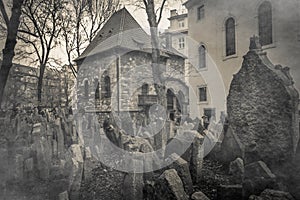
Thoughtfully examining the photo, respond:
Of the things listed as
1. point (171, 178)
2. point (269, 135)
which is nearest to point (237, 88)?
point (269, 135)

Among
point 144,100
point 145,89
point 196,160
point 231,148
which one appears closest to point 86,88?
point 145,89

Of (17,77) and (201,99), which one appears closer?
(17,77)

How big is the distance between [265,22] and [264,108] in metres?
12.5

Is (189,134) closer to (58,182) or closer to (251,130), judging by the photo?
(251,130)

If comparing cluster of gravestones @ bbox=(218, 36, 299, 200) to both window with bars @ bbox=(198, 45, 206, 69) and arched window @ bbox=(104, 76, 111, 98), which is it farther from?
arched window @ bbox=(104, 76, 111, 98)

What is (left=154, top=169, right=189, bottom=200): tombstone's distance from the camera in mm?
2281

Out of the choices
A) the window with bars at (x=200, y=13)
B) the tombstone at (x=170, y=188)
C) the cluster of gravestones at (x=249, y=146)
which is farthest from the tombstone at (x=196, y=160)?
the window with bars at (x=200, y=13)

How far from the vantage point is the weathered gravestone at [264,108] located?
3.73 m

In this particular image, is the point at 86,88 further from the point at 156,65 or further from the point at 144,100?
the point at 156,65

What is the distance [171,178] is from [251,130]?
2.50 m

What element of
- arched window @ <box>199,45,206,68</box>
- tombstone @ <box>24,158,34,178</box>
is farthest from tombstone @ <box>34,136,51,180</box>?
arched window @ <box>199,45,206,68</box>

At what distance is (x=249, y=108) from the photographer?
15.1 feet

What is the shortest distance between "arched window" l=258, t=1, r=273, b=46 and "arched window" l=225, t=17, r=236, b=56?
7.48 feet

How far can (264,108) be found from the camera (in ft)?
13.9
